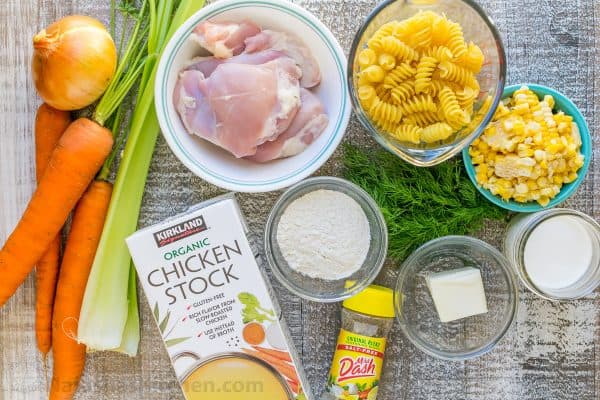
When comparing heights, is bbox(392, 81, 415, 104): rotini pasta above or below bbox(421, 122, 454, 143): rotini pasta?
above

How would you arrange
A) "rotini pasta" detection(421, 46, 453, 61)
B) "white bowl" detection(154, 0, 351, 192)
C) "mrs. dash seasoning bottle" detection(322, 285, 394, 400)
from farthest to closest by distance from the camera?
"mrs. dash seasoning bottle" detection(322, 285, 394, 400), "white bowl" detection(154, 0, 351, 192), "rotini pasta" detection(421, 46, 453, 61)

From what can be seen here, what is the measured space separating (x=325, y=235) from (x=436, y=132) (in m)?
0.31

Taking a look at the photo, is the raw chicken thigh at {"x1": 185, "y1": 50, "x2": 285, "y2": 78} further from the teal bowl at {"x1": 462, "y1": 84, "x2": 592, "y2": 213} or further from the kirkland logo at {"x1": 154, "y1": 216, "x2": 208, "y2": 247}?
the teal bowl at {"x1": 462, "y1": 84, "x2": 592, "y2": 213}

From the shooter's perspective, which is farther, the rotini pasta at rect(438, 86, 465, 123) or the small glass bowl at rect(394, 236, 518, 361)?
the small glass bowl at rect(394, 236, 518, 361)

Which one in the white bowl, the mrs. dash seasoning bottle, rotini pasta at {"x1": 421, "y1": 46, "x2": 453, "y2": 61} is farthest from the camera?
the mrs. dash seasoning bottle

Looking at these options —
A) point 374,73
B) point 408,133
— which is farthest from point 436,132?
→ point 374,73

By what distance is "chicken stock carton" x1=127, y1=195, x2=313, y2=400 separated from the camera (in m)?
1.25

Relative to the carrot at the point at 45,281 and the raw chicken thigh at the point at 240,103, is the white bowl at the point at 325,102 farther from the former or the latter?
the carrot at the point at 45,281

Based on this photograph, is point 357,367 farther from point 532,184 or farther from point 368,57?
point 368,57

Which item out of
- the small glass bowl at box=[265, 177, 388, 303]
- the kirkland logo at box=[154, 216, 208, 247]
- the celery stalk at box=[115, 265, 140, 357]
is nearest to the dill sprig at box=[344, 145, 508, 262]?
the small glass bowl at box=[265, 177, 388, 303]

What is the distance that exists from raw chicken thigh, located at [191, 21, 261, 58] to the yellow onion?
0.67ft

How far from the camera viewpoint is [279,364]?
4.22ft

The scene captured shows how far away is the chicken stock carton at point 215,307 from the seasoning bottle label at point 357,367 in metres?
0.09

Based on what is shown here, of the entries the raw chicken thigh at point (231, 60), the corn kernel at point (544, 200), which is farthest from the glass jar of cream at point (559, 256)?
the raw chicken thigh at point (231, 60)
